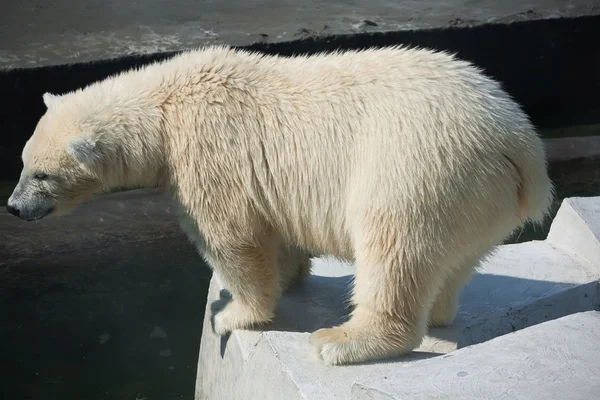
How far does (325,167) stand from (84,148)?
0.90m

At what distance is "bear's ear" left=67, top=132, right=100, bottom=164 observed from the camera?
323cm

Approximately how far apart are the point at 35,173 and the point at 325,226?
1.16 meters

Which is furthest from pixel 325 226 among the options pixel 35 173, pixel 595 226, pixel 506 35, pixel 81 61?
pixel 506 35

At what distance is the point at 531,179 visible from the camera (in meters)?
3.02

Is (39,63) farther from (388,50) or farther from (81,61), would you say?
(388,50)

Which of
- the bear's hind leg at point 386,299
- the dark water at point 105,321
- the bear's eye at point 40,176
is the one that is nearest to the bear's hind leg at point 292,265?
the bear's hind leg at point 386,299

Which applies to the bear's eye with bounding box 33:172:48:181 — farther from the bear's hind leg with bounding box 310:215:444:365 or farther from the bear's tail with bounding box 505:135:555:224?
the bear's tail with bounding box 505:135:555:224

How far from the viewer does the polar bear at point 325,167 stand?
2.93 m

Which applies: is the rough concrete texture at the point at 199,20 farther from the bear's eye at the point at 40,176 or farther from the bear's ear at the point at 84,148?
the bear's ear at the point at 84,148

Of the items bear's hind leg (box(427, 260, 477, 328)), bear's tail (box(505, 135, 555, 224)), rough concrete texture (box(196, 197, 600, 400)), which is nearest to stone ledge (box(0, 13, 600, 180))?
rough concrete texture (box(196, 197, 600, 400))

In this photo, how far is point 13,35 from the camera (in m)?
6.78

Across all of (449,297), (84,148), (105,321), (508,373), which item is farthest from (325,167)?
(105,321)

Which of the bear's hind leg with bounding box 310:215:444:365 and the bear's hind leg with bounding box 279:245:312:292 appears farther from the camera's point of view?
the bear's hind leg with bounding box 279:245:312:292

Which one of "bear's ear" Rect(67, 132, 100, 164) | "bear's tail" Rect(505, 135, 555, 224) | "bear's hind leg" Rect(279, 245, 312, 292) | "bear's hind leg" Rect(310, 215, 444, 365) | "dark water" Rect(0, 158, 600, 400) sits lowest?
"dark water" Rect(0, 158, 600, 400)
